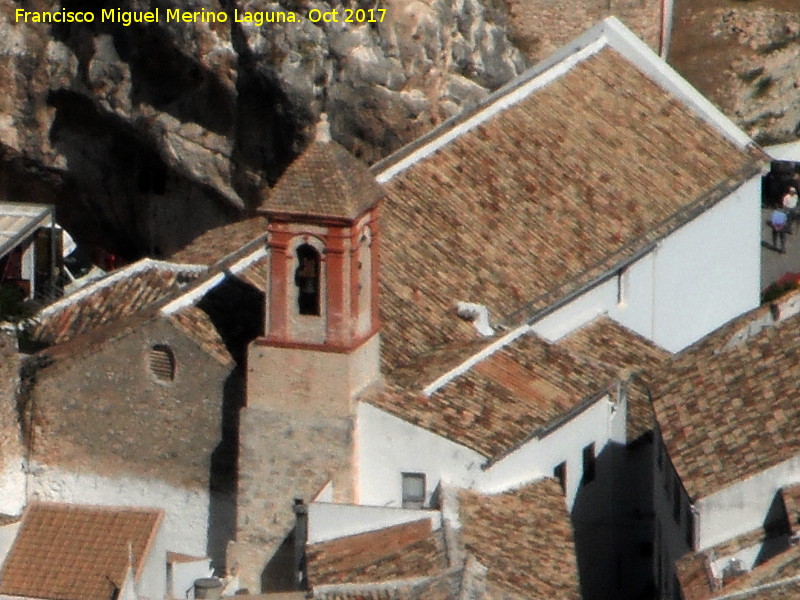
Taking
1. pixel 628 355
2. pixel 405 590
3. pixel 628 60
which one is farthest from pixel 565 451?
pixel 628 60

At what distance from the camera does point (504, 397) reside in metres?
46.5

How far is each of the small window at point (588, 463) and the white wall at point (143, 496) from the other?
6.40 m

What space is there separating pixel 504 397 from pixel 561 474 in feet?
5.76

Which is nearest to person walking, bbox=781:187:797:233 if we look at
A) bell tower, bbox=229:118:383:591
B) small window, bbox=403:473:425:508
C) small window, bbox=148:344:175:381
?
bell tower, bbox=229:118:383:591

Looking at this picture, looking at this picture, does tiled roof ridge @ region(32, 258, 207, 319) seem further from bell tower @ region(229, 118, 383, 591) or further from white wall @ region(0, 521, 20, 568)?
bell tower @ region(229, 118, 383, 591)

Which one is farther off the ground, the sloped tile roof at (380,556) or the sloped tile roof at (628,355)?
the sloped tile roof at (628,355)

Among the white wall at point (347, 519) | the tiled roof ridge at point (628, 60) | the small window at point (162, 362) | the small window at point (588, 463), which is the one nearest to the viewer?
the white wall at point (347, 519)

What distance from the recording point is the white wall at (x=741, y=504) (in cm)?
4147

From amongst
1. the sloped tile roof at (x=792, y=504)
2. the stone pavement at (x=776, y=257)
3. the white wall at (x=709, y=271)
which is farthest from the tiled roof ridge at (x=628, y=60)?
the sloped tile roof at (x=792, y=504)

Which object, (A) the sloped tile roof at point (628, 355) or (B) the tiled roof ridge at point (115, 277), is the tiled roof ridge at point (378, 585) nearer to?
(A) the sloped tile roof at point (628, 355)

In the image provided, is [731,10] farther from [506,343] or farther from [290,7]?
[506,343]

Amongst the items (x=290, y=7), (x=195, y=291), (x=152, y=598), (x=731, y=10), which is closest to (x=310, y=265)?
(x=195, y=291)

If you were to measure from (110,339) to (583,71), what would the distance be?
1503 cm

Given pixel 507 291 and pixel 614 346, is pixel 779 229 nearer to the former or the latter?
pixel 614 346
